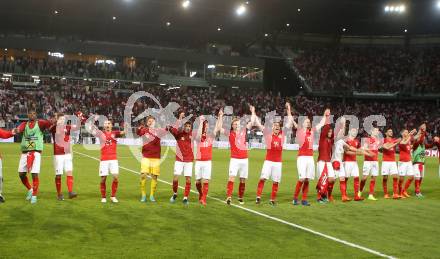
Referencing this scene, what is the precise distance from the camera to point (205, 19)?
169 feet

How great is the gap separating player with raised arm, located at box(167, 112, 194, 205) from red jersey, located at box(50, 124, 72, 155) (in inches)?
115

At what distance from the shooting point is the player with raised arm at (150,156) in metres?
13.5

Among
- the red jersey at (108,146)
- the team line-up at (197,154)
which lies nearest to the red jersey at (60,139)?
the team line-up at (197,154)

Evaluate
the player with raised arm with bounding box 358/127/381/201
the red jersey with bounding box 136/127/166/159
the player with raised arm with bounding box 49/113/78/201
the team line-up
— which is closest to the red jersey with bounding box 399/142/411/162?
the player with raised arm with bounding box 358/127/381/201

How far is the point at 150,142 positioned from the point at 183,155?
106cm

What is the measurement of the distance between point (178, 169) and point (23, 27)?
44.8 metres

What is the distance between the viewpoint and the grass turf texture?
28.1 ft

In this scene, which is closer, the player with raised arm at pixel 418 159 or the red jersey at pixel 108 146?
the red jersey at pixel 108 146

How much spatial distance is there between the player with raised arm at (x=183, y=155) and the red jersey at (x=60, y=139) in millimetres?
2913

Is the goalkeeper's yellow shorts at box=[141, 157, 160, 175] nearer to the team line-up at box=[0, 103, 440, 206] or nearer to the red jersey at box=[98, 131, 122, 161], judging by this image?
the team line-up at box=[0, 103, 440, 206]

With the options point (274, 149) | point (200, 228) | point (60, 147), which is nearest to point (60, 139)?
point (60, 147)

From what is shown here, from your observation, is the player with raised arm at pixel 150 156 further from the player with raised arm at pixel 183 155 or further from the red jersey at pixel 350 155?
the red jersey at pixel 350 155

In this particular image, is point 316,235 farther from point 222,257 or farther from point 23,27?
point 23,27

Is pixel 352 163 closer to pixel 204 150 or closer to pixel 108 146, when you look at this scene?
pixel 204 150
